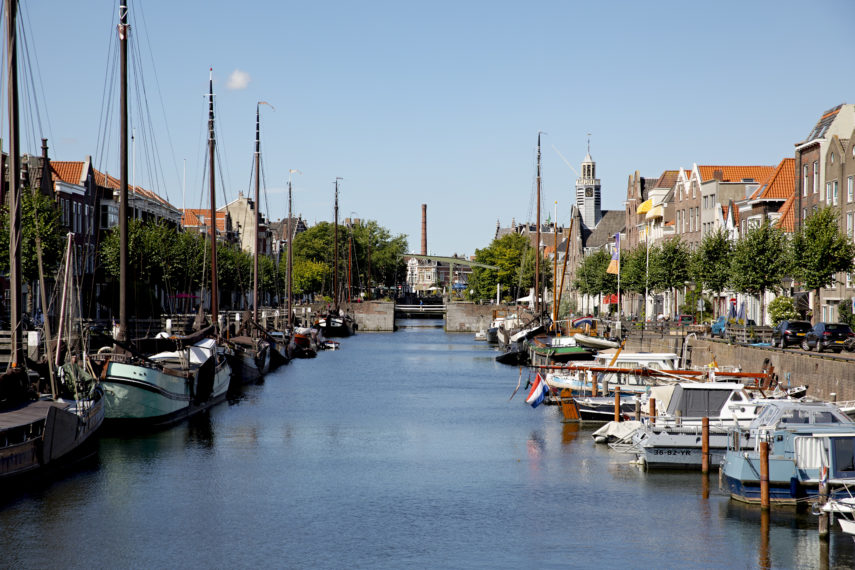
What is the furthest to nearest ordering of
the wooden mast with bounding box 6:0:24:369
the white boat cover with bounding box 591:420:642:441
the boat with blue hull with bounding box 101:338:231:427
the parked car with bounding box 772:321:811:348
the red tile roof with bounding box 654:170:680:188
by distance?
the red tile roof with bounding box 654:170:680:188 → the parked car with bounding box 772:321:811:348 → the boat with blue hull with bounding box 101:338:231:427 → the white boat cover with bounding box 591:420:642:441 → the wooden mast with bounding box 6:0:24:369

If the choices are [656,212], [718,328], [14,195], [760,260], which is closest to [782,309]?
[760,260]

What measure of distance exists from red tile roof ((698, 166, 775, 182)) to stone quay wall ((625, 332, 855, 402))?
1300 inches

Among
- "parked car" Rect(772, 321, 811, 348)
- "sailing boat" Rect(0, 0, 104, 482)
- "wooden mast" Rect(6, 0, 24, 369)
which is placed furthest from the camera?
"parked car" Rect(772, 321, 811, 348)

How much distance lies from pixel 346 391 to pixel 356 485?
97.0 feet

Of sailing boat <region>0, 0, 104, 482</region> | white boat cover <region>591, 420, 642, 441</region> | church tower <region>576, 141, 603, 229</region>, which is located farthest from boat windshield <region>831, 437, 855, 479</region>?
church tower <region>576, 141, 603, 229</region>

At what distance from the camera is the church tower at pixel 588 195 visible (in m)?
194

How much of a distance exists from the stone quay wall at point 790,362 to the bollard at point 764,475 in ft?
47.5

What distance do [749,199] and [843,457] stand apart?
62.9 metres

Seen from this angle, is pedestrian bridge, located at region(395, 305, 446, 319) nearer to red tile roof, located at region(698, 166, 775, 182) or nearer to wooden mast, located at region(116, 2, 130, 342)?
red tile roof, located at region(698, 166, 775, 182)

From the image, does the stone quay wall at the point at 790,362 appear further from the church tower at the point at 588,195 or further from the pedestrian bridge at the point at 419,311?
the church tower at the point at 588,195

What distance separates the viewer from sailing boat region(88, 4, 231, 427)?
41.2 m

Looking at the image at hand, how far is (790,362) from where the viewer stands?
48.5m

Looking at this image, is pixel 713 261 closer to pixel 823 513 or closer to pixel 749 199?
pixel 749 199

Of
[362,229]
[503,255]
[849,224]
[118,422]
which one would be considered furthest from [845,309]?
[362,229]
